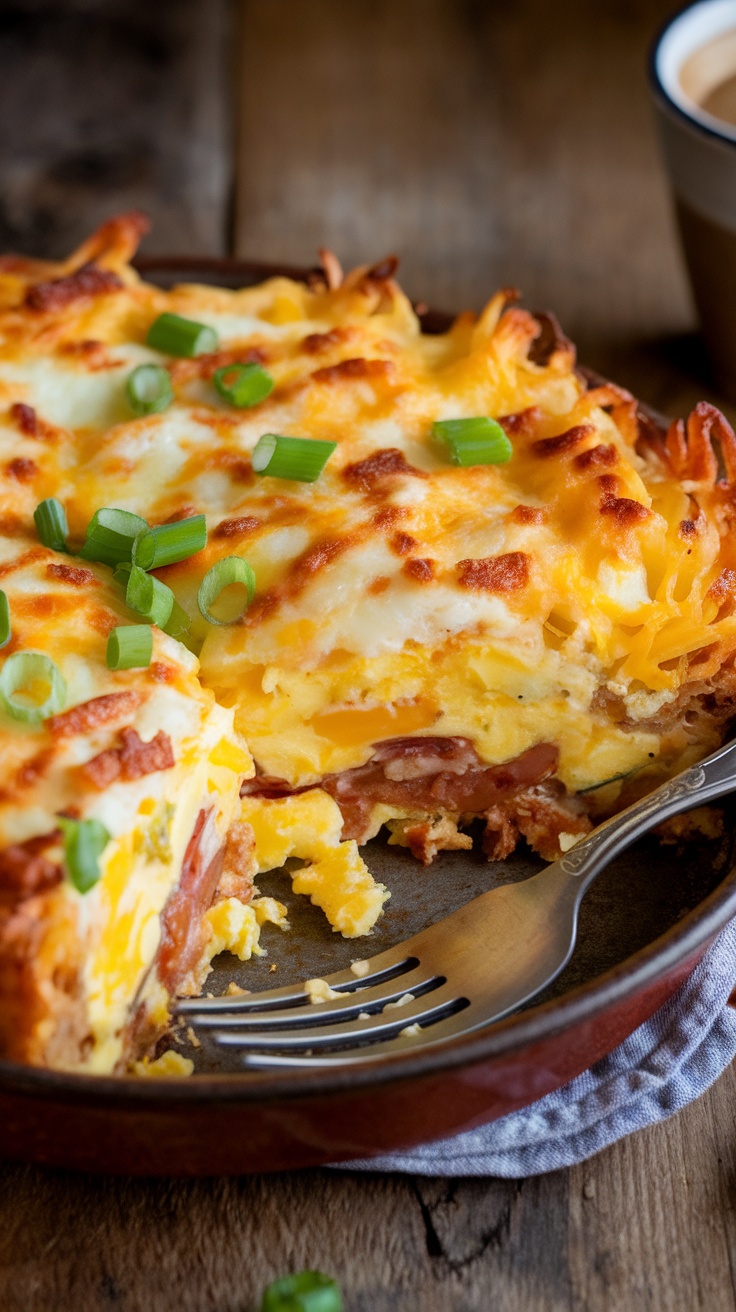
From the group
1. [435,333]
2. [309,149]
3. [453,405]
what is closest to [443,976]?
[453,405]

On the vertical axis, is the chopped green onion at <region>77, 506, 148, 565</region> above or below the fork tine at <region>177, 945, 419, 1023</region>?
above

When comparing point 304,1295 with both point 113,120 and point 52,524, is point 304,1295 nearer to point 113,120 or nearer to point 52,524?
point 52,524

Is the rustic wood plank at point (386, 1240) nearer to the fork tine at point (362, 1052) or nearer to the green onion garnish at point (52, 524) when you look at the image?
the fork tine at point (362, 1052)

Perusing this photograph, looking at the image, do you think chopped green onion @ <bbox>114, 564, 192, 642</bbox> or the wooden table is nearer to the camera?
chopped green onion @ <bbox>114, 564, 192, 642</bbox>

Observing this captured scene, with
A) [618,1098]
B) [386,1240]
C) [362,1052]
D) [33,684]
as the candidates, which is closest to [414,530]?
[33,684]

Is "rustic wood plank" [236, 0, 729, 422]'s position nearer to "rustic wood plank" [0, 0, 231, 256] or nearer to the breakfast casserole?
"rustic wood plank" [0, 0, 231, 256]

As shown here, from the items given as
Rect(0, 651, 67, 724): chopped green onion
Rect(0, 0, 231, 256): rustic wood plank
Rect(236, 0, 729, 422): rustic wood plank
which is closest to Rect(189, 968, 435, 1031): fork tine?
Rect(0, 651, 67, 724): chopped green onion
